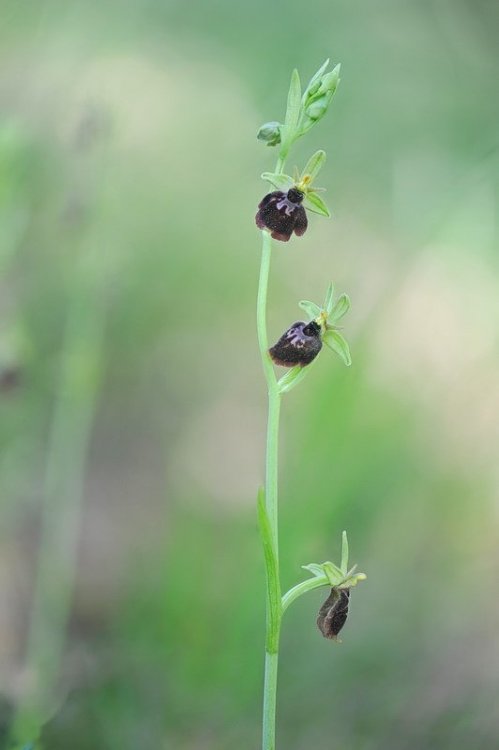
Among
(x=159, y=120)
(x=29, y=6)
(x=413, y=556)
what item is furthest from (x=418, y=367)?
(x=29, y=6)

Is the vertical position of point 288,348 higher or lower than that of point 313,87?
lower

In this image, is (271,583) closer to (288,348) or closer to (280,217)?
(288,348)

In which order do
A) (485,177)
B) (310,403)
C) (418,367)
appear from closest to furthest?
(310,403), (418,367), (485,177)

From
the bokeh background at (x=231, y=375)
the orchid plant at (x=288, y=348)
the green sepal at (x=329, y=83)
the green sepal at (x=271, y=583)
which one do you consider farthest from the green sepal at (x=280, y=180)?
the bokeh background at (x=231, y=375)

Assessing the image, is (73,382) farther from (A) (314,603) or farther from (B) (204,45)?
(B) (204,45)

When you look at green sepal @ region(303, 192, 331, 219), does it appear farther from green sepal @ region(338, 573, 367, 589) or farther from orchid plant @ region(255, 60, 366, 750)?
green sepal @ region(338, 573, 367, 589)

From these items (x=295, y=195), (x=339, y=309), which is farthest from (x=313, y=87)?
(x=339, y=309)

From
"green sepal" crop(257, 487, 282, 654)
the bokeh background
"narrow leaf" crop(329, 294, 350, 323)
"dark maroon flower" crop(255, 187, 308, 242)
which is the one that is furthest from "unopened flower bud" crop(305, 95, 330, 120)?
the bokeh background
